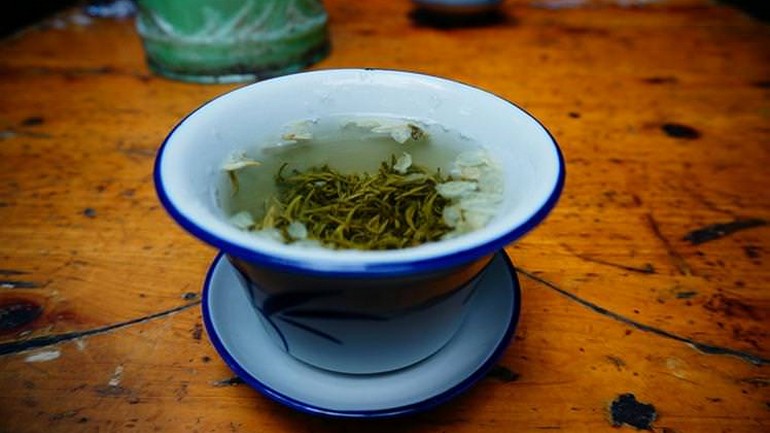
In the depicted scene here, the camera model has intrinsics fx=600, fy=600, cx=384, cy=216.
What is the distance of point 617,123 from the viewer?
121 centimetres

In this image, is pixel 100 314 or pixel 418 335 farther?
pixel 100 314

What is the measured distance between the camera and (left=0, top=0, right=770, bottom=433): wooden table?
61 cm

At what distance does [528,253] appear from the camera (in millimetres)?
853

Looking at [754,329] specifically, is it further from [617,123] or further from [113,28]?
[113,28]

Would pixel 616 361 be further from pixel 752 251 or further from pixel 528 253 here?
pixel 752 251

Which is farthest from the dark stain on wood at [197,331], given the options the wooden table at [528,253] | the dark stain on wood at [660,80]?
the dark stain on wood at [660,80]

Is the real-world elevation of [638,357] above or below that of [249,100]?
below

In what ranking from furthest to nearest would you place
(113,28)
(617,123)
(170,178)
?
1. (113,28)
2. (617,123)
3. (170,178)

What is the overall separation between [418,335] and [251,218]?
0.20 metres

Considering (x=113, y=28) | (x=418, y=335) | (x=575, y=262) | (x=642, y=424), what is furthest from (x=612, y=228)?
(x=113, y=28)

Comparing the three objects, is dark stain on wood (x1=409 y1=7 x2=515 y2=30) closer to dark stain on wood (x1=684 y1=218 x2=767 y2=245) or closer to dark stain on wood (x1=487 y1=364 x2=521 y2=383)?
dark stain on wood (x1=684 y1=218 x2=767 y2=245)

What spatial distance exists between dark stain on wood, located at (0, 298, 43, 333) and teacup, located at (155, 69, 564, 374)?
0.34 metres

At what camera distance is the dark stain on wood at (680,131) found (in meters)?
1.16

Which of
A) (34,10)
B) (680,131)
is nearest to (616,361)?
(680,131)
